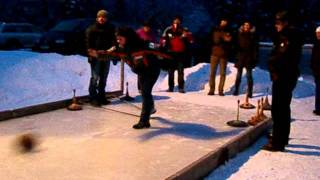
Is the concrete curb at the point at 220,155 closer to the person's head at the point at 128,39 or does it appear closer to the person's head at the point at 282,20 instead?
the person's head at the point at 282,20

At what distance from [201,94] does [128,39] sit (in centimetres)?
515

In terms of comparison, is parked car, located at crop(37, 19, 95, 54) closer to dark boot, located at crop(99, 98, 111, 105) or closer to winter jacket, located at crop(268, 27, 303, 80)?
dark boot, located at crop(99, 98, 111, 105)

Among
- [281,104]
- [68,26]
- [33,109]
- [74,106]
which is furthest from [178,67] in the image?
[68,26]

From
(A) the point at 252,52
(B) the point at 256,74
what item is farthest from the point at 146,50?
(B) the point at 256,74

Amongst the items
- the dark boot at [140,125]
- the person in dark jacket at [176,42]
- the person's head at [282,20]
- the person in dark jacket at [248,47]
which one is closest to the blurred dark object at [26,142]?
the dark boot at [140,125]

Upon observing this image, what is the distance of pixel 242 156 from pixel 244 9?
4038 centimetres

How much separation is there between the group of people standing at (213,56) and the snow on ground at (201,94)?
0.44m

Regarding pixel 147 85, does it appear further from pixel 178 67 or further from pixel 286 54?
pixel 178 67

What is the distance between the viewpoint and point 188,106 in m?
9.81

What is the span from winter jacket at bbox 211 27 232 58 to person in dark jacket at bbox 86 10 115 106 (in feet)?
10.1

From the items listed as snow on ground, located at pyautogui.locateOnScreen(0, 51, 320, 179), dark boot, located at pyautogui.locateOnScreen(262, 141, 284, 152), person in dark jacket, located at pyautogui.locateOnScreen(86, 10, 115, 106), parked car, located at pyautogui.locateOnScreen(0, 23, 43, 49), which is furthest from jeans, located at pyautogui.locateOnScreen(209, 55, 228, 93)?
parked car, located at pyautogui.locateOnScreen(0, 23, 43, 49)

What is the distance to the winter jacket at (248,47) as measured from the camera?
36.7 ft

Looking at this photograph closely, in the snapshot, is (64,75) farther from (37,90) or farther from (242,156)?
(242,156)

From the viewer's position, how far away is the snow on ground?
5977 mm
